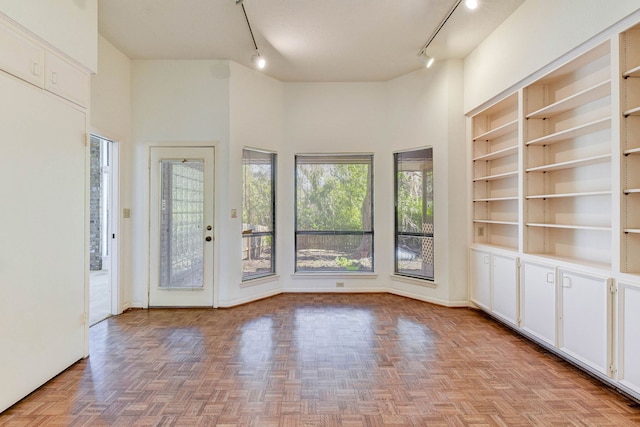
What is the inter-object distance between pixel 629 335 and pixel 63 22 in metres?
4.67

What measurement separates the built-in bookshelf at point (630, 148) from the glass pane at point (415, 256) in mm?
2539

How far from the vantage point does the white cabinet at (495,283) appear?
3.59m

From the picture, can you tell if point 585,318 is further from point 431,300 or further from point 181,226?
point 181,226

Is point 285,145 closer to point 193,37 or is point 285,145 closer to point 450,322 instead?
point 193,37

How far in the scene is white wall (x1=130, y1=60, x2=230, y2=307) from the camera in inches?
179

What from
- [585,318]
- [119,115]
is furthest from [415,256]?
[119,115]

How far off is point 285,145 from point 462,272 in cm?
314

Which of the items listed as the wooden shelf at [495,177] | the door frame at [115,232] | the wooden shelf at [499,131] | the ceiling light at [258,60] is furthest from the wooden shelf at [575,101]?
the door frame at [115,232]

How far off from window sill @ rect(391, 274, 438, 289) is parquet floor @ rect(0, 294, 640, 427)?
764 millimetres

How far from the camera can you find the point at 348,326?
385cm

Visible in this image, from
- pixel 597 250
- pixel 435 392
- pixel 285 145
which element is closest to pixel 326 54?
pixel 285 145

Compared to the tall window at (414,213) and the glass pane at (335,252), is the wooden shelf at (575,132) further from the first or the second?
the glass pane at (335,252)

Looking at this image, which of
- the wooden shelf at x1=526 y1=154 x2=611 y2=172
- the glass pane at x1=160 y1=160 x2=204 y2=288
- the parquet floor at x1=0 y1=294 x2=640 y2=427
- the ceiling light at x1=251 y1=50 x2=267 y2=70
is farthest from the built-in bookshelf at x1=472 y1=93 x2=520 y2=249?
the glass pane at x1=160 y1=160 x2=204 y2=288

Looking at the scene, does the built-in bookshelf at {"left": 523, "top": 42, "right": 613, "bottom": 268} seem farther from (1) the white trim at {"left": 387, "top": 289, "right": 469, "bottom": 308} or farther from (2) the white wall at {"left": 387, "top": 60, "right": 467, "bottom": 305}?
(1) the white trim at {"left": 387, "top": 289, "right": 469, "bottom": 308}
